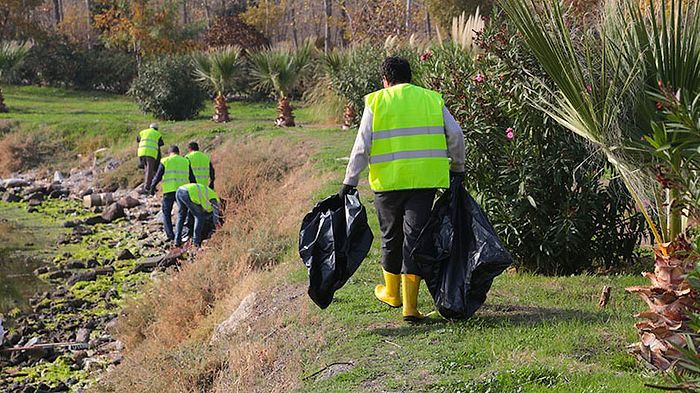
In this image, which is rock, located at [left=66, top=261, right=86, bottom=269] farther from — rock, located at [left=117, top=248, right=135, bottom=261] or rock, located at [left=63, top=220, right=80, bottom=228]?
rock, located at [left=63, top=220, right=80, bottom=228]

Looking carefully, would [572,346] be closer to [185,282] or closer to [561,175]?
[561,175]

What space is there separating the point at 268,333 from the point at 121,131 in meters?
21.6

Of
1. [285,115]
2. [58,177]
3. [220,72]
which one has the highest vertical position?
[220,72]

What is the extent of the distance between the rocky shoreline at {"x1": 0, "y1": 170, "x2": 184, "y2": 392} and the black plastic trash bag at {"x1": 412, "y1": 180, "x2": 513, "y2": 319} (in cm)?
536

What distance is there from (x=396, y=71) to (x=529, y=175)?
2.35 meters

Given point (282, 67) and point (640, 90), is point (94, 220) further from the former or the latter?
point (640, 90)

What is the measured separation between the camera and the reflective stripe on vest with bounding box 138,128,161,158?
73.5 ft

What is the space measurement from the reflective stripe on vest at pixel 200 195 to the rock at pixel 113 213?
6.03 m

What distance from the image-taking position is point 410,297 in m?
7.28

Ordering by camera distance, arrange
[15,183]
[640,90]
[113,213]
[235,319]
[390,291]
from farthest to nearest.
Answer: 1. [15,183]
2. [113,213]
3. [235,319]
4. [390,291]
5. [640,90]

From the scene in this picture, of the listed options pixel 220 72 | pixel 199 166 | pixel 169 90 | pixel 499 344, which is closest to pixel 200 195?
pixel 199 166

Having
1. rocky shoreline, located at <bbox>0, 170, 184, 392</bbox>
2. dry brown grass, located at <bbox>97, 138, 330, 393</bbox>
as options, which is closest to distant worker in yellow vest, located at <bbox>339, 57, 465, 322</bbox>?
dry brown grass, located at <bbox>97, 138, 330, 393</bbox>

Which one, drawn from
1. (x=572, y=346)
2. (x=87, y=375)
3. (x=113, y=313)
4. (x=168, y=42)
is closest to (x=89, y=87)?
(x=168, y=42)

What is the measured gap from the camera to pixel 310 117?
1221 inches
